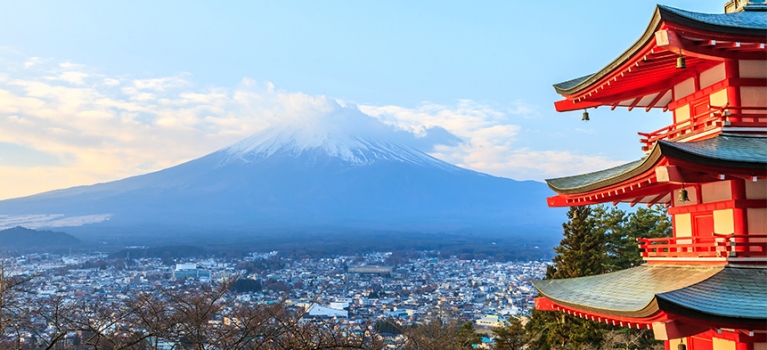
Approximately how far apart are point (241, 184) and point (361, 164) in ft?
102

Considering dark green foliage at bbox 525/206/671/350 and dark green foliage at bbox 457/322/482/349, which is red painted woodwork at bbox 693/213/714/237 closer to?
dark green foliage at bbox 525/206/671/350

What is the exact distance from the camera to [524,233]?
436ft

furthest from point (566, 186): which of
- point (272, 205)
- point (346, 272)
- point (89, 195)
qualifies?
point (89, 195)

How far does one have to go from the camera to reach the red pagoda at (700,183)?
6094 millimetres

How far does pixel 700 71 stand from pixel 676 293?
9.20 ft

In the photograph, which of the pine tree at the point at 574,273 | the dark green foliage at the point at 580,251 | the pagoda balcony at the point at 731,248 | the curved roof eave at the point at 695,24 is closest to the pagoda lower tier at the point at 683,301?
the pagoda balcony at the point at 731,248

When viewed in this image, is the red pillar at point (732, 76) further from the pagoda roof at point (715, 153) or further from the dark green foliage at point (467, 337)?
the dark green foliage at point (467, 337)

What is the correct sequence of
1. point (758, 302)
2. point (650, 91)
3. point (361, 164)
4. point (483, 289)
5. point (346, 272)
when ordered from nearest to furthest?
point (758, 302) < point (650, 91) < point (483, 289) < point (346, 272) < point (361, 164)

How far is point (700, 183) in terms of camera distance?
7172 mm

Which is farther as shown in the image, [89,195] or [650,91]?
[89,195]

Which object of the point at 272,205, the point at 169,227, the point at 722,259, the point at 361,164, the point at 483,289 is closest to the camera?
the point at 722,259

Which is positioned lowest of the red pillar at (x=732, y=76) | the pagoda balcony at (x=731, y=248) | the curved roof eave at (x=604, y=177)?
the pagoda balcony at (x=731, y=248)

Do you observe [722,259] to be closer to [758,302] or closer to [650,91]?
[758,302]

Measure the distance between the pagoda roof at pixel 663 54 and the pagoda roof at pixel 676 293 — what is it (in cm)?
225
